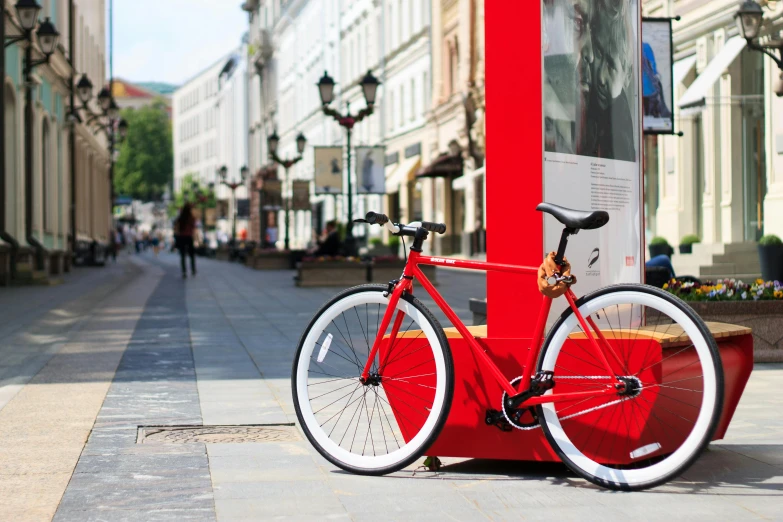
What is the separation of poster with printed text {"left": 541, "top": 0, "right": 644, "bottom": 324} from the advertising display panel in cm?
882

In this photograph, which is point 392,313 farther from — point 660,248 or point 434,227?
point 660,248

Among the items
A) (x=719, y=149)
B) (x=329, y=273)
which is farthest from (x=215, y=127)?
(x=329, y=273)

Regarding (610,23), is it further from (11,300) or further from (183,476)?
(11,300)

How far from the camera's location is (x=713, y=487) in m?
5.06

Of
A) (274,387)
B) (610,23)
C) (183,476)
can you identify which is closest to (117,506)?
(183,476)

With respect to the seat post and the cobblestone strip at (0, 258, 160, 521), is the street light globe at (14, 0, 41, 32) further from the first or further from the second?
the seat post

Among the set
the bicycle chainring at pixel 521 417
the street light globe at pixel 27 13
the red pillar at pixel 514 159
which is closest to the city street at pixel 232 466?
the bicycle chainring at pixel 521 417

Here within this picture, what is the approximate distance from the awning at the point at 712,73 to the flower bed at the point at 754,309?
558 inches

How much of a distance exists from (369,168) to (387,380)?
25.4 metres

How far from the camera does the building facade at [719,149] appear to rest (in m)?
A: 23.3

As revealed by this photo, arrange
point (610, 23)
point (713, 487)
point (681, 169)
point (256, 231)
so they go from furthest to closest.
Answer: point (256, 231) → point (681, 169) → point (610, 23) → point (713, 487)

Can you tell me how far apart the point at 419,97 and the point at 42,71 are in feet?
64.6

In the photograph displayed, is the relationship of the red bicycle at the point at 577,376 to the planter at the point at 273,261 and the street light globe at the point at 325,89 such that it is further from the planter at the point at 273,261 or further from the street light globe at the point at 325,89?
the planter at the point at 273,261

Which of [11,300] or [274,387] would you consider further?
[11,300]
